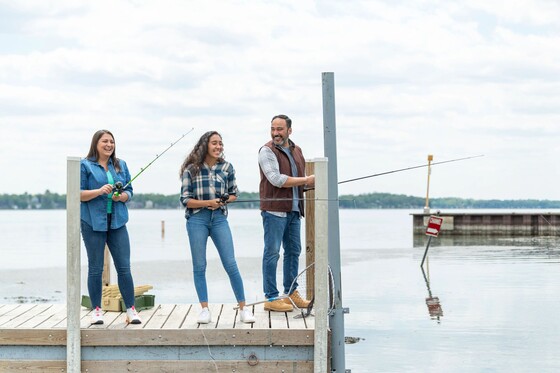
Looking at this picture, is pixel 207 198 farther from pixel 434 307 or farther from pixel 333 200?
pixel 434 307

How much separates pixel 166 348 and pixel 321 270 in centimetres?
125

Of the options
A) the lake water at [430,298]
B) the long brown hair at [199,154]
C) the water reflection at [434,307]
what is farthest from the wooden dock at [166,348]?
the water reflection at [434,307]

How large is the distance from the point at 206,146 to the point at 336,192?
1.13 meters

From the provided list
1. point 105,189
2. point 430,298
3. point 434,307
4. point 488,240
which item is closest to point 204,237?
point 105,189

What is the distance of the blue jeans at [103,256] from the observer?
23.0ft

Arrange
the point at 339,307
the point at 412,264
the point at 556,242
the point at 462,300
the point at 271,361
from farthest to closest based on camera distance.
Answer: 1. the point at 556,242
2. the point at 412,264
3. the point at 462,300
4. the point at 339,307
5. the point at 271,361

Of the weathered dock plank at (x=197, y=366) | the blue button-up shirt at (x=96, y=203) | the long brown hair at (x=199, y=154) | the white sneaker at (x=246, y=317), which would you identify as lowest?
the weathered dock plank at (x=197, y=366)

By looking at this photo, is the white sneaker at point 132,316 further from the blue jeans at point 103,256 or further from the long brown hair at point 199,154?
the long brown hair at point 199,154

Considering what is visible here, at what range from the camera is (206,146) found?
7078mm

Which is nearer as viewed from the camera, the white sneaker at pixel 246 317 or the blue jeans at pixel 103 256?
the blue jeans at pixel 103 256

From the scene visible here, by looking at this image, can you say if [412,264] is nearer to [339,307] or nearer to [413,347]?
[413,347]

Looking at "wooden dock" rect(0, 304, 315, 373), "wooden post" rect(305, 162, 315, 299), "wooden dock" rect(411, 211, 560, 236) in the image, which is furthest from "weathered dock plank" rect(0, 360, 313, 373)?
"wooden dock" rect(411, 211, 560, 236)

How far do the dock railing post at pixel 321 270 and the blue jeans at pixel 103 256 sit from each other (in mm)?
1422

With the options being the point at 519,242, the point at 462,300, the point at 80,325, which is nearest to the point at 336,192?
the point at 80,325
